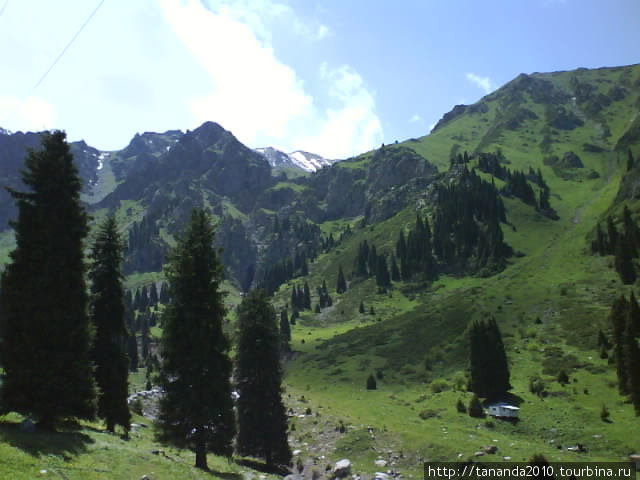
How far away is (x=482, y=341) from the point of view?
194ft

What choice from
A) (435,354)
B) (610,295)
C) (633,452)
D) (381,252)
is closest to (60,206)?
(633,452)

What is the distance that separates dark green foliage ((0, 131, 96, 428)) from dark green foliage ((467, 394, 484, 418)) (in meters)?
42.2

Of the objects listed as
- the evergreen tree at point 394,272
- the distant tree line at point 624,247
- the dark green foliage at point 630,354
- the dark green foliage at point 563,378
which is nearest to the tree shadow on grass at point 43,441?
the dark green foliage at point 630,354

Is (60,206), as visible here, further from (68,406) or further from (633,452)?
(633,452)

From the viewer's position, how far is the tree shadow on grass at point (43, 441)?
1748cm

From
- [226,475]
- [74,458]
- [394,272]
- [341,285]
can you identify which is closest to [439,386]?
[226,475]

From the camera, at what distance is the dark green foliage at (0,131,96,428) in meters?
21.0

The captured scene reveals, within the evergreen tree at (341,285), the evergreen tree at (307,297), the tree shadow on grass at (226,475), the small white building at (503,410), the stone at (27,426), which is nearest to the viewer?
the stone at (27,426)

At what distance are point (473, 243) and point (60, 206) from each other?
154m

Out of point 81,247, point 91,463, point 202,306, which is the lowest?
point 91,463

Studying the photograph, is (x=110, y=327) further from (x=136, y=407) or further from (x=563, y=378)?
(x=563, y=378)

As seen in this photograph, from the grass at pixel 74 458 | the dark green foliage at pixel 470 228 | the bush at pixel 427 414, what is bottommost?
the bush at pixel 427 414

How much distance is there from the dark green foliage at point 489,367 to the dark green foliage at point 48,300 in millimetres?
47521

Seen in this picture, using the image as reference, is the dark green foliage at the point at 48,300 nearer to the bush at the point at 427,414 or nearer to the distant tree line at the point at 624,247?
the bush at the point at 427,414
